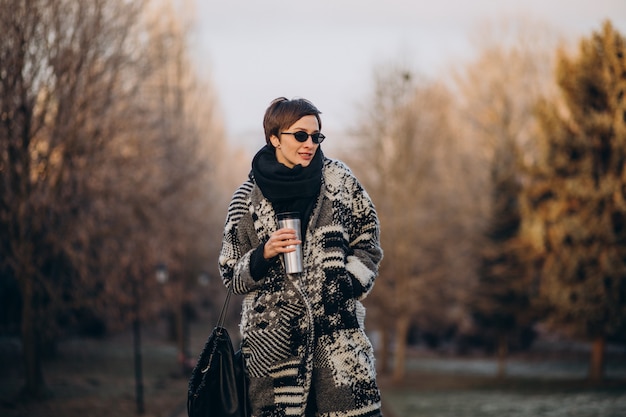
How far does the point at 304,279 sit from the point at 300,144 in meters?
0.56

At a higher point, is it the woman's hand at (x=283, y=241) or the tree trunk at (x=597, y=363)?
the woman's hand at (x=283, y=241)

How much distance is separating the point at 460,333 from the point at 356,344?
33107 mm

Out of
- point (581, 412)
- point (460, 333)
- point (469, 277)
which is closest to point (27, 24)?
point (581, 412)

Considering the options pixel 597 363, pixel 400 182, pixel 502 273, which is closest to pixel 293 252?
pixel 597 363

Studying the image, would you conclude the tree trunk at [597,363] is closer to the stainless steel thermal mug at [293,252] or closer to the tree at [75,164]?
the tree at [75,164]

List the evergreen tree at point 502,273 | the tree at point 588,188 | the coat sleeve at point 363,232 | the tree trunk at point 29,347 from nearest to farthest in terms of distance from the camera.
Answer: the coat sleeve at point 363,232 < the tree trunk at point 29,347 < the tree at point 588,188 < the evergreen tree at point 502,273

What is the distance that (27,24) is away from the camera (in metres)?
11.3

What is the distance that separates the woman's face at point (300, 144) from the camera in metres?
3.13

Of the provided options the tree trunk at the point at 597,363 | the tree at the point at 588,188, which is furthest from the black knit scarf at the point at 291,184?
the tree trunk at the point at 597,363

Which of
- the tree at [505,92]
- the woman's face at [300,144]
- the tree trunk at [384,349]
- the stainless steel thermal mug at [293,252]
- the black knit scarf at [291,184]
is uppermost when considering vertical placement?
the tree at [505,92]

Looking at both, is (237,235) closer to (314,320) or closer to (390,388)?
(314,320)

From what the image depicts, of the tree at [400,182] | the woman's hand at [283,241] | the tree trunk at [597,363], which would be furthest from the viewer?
the tree at [400,182]

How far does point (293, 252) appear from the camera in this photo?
116 inches

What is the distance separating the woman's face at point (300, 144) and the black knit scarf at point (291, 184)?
3 centimetres
